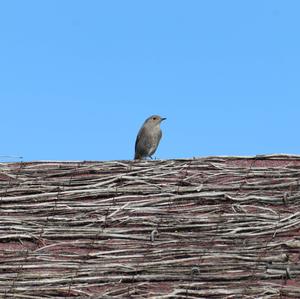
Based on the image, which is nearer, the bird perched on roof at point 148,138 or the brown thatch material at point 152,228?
the brown thatch material at point 152,228

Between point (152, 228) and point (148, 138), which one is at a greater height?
point (148, 138)

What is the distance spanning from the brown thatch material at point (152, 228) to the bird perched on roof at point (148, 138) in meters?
4.26

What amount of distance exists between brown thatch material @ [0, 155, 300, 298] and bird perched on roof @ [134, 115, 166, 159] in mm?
4257

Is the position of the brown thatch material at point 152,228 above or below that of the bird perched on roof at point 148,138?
below

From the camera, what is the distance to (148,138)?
1294cm

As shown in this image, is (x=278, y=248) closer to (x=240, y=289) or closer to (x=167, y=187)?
(x=240, y=289)

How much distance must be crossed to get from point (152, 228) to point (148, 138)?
550 cm

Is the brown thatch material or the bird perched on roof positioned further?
the bird perched on roof

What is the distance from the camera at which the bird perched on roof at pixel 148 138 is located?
42.4 feet

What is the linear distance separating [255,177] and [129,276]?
190 centimetres

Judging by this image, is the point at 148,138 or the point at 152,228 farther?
the point at 148,138

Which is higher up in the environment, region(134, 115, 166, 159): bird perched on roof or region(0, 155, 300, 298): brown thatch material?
region(134, 115, 166, 159): bird perched on roof

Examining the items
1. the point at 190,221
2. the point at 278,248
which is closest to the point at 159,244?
the point at 190,221

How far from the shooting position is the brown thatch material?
6730 millimetres
